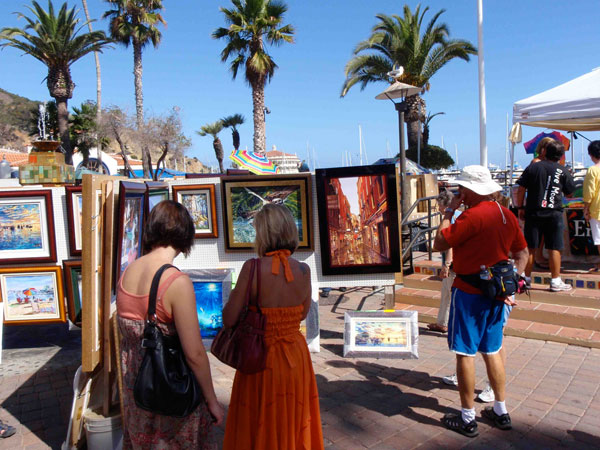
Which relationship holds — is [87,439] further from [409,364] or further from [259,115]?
[259,115]

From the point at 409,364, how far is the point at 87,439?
116 inches

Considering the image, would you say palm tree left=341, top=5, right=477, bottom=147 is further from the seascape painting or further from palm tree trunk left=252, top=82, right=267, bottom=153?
the seascape painting

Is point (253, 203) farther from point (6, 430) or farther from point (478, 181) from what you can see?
point (6, 430)

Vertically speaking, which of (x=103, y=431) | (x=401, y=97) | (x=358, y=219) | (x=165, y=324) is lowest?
(x=103, y=431)

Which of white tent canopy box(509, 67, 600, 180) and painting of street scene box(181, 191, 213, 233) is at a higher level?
white tent canopy box(509, 67, 600, 180)

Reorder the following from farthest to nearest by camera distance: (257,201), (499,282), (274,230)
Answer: (257,201) < (499,282) < (274,230)

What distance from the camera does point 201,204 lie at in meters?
4.71

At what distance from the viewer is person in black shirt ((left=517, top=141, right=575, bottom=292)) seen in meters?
5.34

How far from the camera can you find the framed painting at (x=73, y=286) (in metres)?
4.15

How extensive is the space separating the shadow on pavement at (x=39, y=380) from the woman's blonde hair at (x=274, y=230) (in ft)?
7.44

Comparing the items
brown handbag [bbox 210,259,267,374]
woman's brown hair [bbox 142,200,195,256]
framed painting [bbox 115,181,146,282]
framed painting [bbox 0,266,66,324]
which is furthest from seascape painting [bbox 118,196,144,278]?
framed painting [bbox 0,266,66,324]

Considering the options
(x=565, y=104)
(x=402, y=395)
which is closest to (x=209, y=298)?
(x=402, y=395)

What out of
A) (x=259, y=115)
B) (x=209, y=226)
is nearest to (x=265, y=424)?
(x=209, y=226)

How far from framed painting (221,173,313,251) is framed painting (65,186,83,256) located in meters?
1.35
